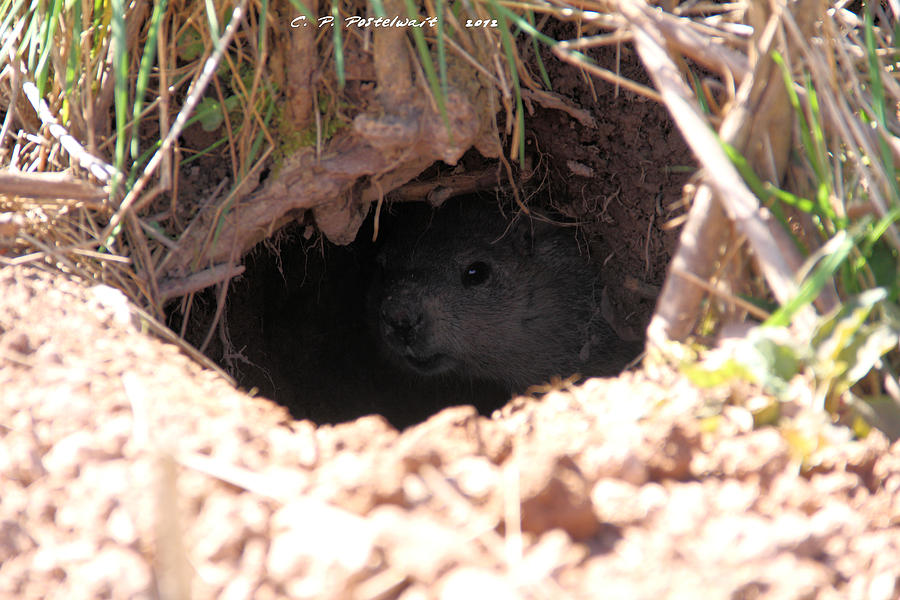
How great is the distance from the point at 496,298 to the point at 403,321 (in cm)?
49

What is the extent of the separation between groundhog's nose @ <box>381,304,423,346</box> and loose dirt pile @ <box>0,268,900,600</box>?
7.30 feet

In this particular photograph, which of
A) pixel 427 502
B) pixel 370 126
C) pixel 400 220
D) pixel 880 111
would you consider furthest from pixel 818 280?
pixel 400 220

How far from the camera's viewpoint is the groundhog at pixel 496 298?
369 centimetres

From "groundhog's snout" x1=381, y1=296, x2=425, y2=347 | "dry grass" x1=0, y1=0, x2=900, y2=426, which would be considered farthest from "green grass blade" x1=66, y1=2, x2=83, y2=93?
"groundhog's snout" x1=381, y1=296, x2=425, y2=347

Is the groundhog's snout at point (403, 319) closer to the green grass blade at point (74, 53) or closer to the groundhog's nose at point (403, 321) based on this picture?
the groundhog's nose at point (403, 321)

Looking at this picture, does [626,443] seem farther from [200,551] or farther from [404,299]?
[404,299]

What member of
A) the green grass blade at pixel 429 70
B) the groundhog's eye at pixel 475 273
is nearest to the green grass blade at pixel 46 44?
the green grass blade at pixel 429 70

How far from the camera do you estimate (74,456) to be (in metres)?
1.17

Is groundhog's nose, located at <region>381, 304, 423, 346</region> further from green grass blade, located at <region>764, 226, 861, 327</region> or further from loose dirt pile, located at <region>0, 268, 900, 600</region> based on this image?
green grass blade, located at <region>764, 226, 861, 327</region>

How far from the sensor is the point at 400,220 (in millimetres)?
→ 3949

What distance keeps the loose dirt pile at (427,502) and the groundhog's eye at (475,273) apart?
238 centimetres

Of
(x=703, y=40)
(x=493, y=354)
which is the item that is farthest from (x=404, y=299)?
(x=703, y=40)

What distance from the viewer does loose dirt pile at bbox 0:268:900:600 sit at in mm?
989

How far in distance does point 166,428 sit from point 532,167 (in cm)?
222
